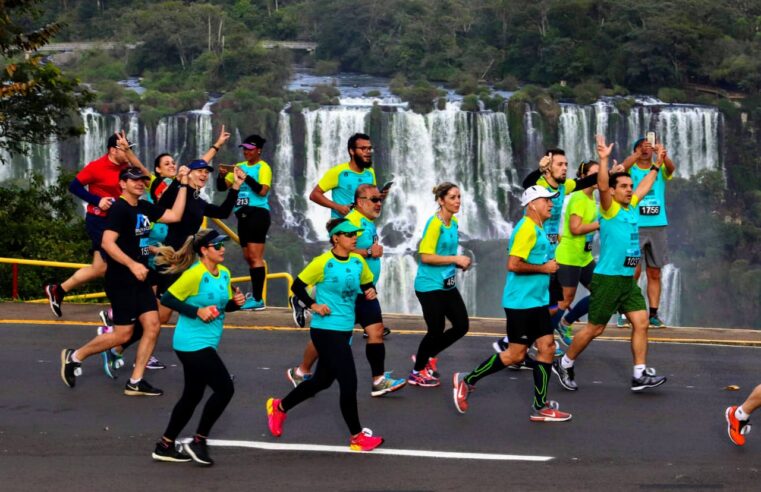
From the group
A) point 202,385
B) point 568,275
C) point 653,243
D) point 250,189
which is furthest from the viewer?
point 653,243

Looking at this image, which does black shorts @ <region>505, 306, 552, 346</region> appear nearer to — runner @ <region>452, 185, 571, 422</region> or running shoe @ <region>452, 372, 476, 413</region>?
runner @ <region>452, 185, 571, 422</region>

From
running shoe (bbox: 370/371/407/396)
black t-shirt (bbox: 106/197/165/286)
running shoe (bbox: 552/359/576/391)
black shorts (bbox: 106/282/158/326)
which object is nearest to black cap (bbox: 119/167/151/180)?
black t-shirt (bbox: 106/197/165/286)

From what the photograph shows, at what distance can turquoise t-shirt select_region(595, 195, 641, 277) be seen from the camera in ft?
34.7

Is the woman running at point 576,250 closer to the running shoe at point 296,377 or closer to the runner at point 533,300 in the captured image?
the runner at point 533,300

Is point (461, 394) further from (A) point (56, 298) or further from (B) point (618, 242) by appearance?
(A) point (56, 298)

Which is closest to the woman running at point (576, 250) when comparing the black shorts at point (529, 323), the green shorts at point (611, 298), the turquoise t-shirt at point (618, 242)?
the turquoise t-shirt at point (618, 242)

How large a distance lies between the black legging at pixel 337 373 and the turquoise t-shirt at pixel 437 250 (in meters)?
1.49

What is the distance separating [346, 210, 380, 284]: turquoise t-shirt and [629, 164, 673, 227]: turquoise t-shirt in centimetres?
346

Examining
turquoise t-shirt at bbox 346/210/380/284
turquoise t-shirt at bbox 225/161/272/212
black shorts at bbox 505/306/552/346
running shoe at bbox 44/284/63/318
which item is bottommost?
running shoe at bbox 44/284/63/318

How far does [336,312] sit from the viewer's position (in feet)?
29.5

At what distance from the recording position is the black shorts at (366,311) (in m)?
10.1

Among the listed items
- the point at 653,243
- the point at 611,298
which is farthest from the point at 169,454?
the point at 653,243

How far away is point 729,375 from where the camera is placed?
11.6 meters

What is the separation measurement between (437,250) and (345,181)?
75.5 inches
